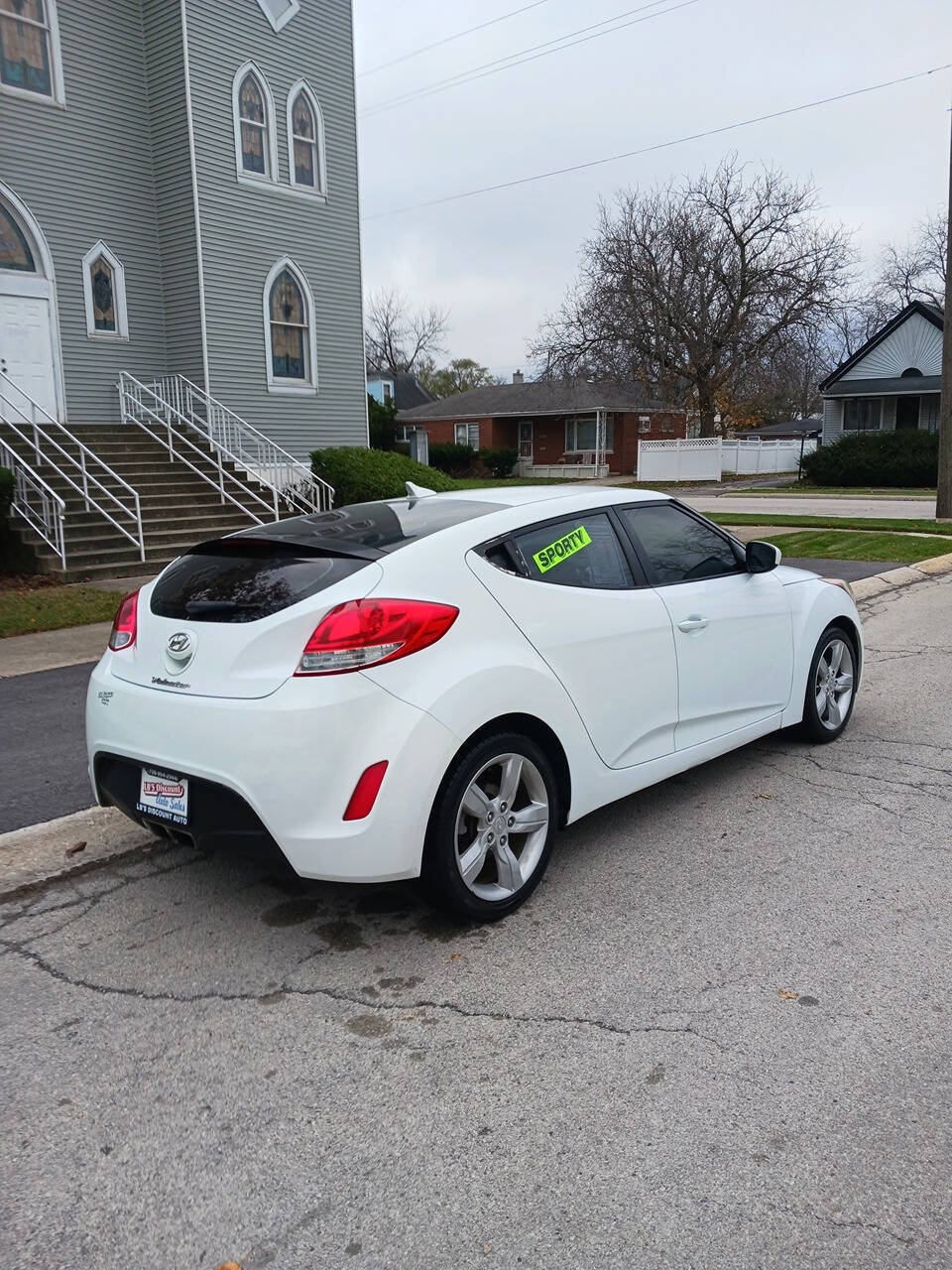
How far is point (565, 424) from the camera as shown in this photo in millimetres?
47500

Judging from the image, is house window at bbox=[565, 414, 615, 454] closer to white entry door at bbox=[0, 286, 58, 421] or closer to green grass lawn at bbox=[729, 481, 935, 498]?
green grass lawn at bbox=[729, 481, 935, 498]

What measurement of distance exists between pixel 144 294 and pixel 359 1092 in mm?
17383

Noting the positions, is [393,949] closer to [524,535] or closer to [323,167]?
[524,535]

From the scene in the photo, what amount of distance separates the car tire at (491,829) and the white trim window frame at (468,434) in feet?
153

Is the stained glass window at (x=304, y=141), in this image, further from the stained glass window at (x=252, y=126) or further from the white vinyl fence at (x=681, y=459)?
the white vinyl fence at (x=681, y=459)

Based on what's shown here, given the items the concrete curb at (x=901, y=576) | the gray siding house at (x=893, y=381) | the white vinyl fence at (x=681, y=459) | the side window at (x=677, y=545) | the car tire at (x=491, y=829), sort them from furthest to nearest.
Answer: the gray siding house at (x=893, y=381) → the white vinyl fence at (x=681, y=459) → the concrete curb at (x=901, y=576) → the side window at (x=677, y=545) → the car tire at (x=491, y=829)

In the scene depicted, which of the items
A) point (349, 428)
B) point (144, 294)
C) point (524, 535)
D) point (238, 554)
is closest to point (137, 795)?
point (238, 554)

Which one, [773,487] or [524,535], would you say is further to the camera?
[773,487]

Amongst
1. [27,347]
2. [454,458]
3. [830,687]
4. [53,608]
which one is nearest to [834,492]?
[454,458]

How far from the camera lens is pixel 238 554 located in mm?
3992

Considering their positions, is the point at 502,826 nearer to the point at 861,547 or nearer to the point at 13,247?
the point at 861,547

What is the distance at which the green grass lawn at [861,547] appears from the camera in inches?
557

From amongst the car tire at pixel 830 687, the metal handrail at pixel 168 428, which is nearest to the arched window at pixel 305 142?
the metal handrail at pixel 168 428

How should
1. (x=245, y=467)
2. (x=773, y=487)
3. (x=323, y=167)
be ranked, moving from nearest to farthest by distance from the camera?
(x=245, y=467), (x=323, y=167), (x=773, y=487)
